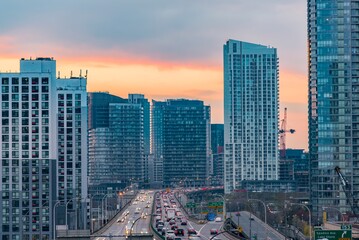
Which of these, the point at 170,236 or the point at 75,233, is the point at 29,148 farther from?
the point at 75,233

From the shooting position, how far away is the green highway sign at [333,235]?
376ft

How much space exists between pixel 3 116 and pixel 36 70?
9396 mm

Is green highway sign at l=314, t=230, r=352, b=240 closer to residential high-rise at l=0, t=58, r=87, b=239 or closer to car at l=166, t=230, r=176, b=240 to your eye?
car at l=166, t=230, r=176, b=240

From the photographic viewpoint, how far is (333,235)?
115188 millimetres

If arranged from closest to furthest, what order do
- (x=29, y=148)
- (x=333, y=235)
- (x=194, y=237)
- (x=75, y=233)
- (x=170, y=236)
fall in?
(x=333, y=235) < (x=75, y=233) < (x=170, y=236) < (x=194, y=237) < (x=29, y=148)

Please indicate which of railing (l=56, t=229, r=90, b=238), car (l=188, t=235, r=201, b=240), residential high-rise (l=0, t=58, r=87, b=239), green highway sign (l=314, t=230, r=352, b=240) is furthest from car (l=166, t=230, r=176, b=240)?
green highway sign (l=314, t=230, r=352, b=240)

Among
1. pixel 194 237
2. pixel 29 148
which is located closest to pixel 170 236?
pixel 194 237

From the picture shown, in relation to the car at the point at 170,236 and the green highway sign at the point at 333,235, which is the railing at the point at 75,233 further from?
the green highway sign at the point at 333,235

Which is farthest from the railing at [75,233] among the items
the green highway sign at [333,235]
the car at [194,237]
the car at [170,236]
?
the green highway sign at [333,235]

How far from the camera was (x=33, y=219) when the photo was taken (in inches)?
7254

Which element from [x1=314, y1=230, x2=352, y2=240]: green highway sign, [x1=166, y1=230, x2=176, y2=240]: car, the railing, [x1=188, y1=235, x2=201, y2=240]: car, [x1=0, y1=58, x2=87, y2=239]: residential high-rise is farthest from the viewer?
→ [x1=0, y1=58, x2=87, y2=239]: residential high-rise

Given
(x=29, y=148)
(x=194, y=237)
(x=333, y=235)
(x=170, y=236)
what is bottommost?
(x=194, y=237)

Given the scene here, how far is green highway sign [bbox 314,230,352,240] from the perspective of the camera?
376 feet

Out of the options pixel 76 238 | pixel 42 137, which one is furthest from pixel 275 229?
pixel 76 238
